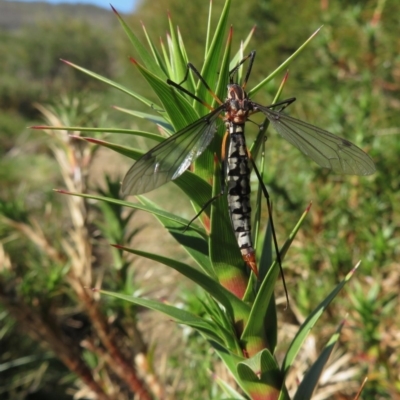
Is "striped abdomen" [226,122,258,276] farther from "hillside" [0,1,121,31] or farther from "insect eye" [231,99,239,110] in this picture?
"hillside" [0,1,121,31]

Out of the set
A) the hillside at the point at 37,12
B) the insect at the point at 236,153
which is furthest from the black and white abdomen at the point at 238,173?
the hillside at the point at 37,12

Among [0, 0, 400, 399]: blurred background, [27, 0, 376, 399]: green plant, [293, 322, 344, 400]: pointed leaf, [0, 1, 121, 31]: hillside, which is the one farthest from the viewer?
[0, 1, 121, 31]: hillside

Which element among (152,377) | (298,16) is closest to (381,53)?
(152,377)

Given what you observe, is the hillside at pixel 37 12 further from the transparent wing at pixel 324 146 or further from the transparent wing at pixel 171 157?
the transparent wing at pixel 171 157

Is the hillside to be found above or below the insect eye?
above

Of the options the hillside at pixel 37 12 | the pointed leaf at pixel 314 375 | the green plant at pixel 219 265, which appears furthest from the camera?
the hillside at pixel 37 12

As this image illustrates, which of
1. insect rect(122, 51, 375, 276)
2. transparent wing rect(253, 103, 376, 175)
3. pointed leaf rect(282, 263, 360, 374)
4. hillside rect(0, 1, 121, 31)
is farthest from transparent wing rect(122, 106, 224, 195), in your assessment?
hillside rect(0, 1, 121, 31)

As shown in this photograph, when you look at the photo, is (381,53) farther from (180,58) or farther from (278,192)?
(180,58)
